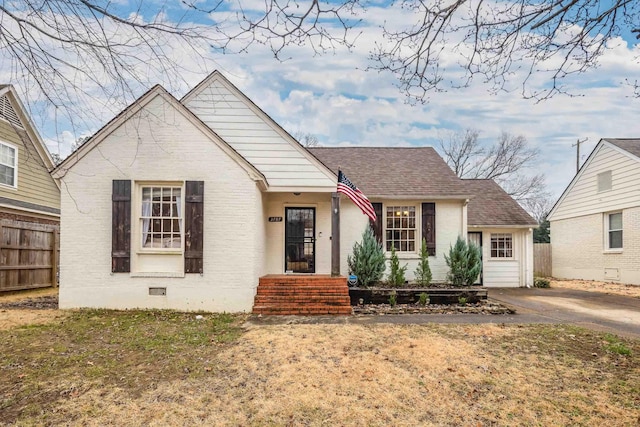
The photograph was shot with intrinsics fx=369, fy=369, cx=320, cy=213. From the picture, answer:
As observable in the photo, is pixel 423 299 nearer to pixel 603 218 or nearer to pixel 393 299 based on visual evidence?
pixel 393 299

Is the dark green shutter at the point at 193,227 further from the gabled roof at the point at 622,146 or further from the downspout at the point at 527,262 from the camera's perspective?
the gabled roof at the point at 622,146

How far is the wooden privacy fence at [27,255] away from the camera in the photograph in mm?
11203

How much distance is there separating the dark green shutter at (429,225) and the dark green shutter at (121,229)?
8531 mm

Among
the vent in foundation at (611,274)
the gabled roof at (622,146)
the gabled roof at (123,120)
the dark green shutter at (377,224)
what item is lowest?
the vent in foundation at (611,274)

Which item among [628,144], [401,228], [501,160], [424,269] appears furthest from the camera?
[501,160]

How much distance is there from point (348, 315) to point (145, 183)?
18.7 ft

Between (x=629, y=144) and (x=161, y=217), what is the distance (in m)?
17.8

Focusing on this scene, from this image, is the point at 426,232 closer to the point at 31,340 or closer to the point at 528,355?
the point at 528,355

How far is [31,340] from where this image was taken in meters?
6.02

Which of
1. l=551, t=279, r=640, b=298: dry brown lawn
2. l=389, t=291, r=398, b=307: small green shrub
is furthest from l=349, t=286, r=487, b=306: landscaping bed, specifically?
l=551, t=279, r=640, b=298: dry brown lawn

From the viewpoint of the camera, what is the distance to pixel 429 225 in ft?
39.4

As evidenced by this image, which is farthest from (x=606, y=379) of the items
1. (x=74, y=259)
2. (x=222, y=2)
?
(x=74, y=259)

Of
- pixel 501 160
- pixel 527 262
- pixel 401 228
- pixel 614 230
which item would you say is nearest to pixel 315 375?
pixel 401 228

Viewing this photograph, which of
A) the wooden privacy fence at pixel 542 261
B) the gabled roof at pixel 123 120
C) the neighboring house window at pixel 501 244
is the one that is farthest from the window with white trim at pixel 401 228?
the wooden privacy fence at pixel 542 261
